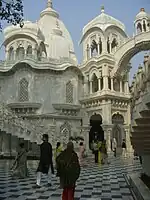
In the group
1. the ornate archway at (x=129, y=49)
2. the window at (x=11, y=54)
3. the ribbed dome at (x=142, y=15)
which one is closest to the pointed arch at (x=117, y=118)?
the ornate archway at (x=129, y=49)

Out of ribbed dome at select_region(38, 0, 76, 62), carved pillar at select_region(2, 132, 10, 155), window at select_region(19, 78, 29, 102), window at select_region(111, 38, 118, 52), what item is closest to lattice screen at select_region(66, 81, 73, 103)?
window at select_region(19, 78, 29, 102)

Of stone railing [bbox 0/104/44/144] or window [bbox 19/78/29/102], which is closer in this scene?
stone railing [bbox 0/104/44/144]

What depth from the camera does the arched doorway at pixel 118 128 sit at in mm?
25525

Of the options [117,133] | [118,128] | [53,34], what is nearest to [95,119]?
[118,128]

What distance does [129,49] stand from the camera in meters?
25.1

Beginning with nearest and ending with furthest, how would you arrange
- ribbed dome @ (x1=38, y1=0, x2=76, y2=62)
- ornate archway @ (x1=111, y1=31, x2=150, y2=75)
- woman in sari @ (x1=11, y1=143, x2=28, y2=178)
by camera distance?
woman in sari @ (x1=11, y1=143, x2=28, y2=178) < ornate archway @ (x1=111, y1=31, x2=150, y2=75) < ribbed dome @ (x1=38, y1=0, x2=76, y2=62)

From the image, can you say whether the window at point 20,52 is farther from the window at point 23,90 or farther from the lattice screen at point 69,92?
the lattice screen at point 69,92

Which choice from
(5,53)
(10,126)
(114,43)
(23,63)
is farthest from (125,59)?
(10,126)

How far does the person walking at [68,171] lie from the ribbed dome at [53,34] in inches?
1040

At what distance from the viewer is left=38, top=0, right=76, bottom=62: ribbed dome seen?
3048cm

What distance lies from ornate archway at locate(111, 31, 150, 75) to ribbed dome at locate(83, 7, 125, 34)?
10.5ft

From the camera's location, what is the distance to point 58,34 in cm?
3191

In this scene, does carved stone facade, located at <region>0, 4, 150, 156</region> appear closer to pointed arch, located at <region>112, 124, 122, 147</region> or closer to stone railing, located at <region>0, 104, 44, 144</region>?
pointed arch, located at <region>112, 124, 122, 147</region>

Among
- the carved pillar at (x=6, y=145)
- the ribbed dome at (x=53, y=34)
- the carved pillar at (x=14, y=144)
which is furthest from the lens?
the ribbed dome at (x=53, y=34)
